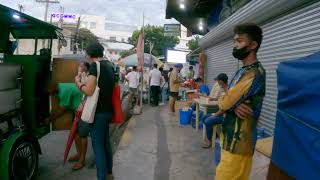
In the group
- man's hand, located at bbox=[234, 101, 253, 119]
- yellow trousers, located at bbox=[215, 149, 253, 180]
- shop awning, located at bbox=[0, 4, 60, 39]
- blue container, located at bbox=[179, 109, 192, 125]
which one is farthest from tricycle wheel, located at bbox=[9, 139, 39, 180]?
blue container, located at bbox=[179, 109, 192, 125]

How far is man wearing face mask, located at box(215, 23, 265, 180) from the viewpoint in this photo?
9.78 ft

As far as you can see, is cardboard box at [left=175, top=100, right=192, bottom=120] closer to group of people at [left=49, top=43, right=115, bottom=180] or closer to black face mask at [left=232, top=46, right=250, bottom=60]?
group of people at [left=49, top=43, right=115, bottom=180]

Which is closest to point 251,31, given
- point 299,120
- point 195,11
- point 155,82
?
point 299,120

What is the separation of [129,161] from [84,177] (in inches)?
42.4

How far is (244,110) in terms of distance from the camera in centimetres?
298

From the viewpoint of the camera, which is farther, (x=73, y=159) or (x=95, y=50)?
(x=73, y=159)

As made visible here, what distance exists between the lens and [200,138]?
877cm

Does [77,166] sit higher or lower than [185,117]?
lower

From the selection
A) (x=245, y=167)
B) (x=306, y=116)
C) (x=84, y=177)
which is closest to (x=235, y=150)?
(x=245, y=167)

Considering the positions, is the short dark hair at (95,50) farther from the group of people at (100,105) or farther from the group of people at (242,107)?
the group of people at (242,107)

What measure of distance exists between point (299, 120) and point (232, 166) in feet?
2.95

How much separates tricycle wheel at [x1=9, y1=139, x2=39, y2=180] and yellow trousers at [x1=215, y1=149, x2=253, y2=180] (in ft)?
9.59

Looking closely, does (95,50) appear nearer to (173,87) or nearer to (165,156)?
(165,156)

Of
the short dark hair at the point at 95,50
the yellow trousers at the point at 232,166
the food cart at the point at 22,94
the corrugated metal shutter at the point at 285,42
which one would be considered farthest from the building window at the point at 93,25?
the yellow trousers at the point at 232,166
